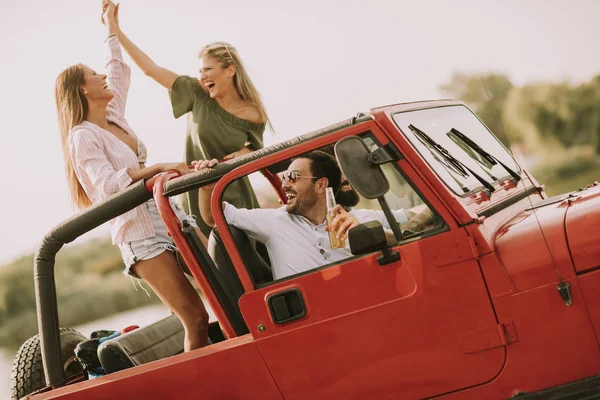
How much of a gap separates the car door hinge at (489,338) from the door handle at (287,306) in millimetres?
741

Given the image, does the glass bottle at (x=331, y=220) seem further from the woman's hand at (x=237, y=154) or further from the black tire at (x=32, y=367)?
the black tire at (x=32, y=367)

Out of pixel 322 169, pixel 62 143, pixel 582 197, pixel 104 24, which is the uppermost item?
pixel 104 24

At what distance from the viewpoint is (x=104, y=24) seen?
17.2ft

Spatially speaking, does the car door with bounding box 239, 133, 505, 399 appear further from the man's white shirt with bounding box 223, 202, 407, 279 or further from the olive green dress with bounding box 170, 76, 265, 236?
the olive green dress with bounding box 170, 76, 265, 236

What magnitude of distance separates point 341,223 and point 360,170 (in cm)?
45

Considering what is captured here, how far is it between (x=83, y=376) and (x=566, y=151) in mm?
14748

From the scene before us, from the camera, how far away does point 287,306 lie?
3.45m

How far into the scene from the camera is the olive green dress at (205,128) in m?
4.98

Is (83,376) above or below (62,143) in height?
below

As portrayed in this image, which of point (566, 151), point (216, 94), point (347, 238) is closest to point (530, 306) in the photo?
point (347, 238)

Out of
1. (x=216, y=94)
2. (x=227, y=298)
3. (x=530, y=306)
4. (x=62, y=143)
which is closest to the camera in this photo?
(x=530, y=306)

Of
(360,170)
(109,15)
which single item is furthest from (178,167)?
(109,15)

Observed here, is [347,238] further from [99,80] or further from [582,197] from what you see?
[99,80]

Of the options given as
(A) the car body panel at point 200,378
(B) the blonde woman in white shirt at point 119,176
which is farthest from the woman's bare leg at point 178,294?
(A) the car body panel at point 200,378
